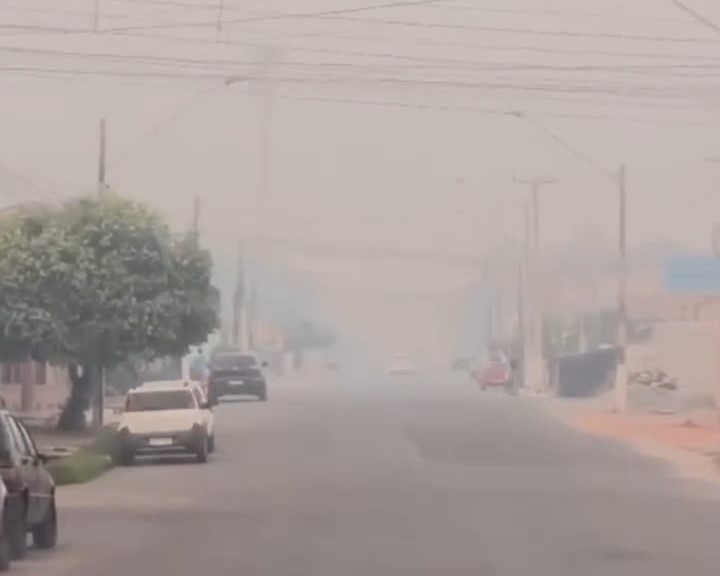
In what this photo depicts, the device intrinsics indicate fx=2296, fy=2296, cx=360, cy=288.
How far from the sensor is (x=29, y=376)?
70.5 metres

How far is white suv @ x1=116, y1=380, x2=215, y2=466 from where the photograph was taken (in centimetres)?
4481

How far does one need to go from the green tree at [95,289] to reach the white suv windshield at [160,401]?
7635 millimetres

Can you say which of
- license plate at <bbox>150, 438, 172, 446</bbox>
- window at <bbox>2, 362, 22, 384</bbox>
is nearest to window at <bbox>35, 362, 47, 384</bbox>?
window at <bbox>2, 362, 22, 384</bbox>

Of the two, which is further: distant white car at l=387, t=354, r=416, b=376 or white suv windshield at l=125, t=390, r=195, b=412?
distant white car at l=387, t=354, r=416, b=376

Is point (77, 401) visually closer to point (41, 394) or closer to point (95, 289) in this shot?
point (95, 289)

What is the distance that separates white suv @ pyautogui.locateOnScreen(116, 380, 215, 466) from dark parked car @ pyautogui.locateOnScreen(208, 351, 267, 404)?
33.9 m

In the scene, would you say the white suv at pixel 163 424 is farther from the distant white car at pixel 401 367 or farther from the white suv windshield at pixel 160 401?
the distant white car at pixel 401 367

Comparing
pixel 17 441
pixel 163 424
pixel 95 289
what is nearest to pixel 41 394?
pixel 95 289

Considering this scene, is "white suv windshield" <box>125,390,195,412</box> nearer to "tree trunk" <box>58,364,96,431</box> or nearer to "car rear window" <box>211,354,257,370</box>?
"tree trunk" <box>58,364,96,431</box>

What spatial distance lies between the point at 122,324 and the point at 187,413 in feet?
28.8

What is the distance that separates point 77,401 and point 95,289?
372 cm

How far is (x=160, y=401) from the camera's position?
4562 cm

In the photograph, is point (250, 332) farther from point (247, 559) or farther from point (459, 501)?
point (247, 559)

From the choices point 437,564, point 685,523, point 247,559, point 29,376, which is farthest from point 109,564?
point 29,376
